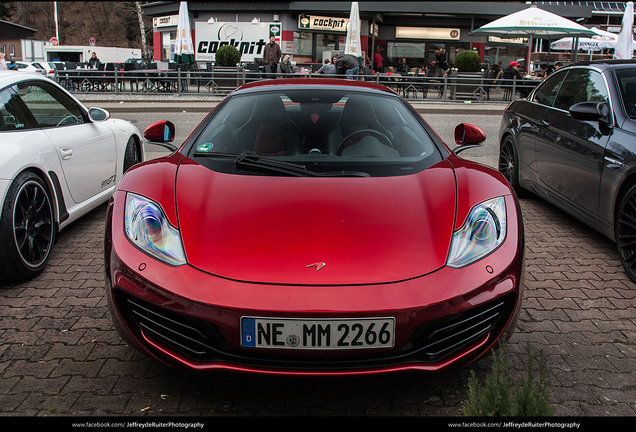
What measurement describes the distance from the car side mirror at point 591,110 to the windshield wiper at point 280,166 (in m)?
2.42

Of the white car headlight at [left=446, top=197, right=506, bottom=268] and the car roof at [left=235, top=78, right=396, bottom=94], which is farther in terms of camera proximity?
the car roof at [left=235, top=78, right=396, bottom=94]

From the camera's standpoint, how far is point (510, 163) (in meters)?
6.21

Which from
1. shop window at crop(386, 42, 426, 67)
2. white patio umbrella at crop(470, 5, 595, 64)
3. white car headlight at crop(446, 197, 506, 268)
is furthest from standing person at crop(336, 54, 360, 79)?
shop window at crop(386, 42, 426, 67)

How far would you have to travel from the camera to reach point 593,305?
11.4 feet

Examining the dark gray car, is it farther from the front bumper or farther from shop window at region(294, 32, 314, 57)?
shop window at region(294, 32, 314, 57)

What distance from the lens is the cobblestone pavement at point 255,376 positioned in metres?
2.36

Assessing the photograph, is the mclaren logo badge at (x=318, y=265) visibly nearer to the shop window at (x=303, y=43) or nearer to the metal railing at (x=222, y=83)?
the metal railing at (x=222, y=83)

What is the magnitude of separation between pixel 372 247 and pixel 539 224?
3.48m

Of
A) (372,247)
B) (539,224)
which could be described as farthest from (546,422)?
(539,224)

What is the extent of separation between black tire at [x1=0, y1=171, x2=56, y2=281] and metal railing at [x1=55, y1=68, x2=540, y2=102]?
13404mm

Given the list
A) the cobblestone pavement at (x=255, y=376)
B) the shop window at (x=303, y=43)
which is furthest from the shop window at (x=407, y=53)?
the cobblestone pavement at (x=255, y=376)

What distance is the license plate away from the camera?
2.08m

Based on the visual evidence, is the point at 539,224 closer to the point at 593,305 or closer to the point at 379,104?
the point at 593,305

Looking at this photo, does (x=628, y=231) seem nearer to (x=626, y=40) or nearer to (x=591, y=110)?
(x=591, y=110)
